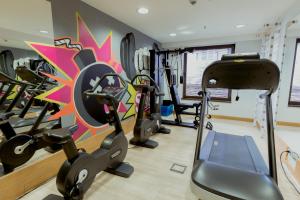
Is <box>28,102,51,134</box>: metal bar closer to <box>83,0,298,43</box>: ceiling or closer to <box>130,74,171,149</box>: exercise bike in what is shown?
<box>130,74,171,149</box>: exercise bike

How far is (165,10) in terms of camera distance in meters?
2.77

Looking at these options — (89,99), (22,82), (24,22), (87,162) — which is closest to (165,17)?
(89,99)

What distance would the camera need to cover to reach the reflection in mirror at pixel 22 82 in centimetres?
180

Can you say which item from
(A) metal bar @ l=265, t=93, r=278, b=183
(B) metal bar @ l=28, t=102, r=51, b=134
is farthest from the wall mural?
(A) metal bar @ l=265, t=93, r=278, b=183

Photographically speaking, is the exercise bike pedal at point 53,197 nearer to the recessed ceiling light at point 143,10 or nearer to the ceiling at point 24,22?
the ceiling at point 24,22

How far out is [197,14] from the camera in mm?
2943

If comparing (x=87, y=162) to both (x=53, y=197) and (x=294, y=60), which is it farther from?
(x=294, y=60)

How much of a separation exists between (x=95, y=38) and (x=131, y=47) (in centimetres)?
118

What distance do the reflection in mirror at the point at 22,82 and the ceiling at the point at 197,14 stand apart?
89 cm

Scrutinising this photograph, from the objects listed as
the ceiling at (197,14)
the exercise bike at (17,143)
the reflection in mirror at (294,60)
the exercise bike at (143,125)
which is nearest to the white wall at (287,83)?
the reflection in mirror at (294,60)

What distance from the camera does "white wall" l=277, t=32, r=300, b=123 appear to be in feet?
11.5

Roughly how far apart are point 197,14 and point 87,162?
3.03 meters

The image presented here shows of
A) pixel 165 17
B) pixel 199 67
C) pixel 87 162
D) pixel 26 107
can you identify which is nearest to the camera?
pixel 87 162

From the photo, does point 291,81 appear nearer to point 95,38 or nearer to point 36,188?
point 95,38
